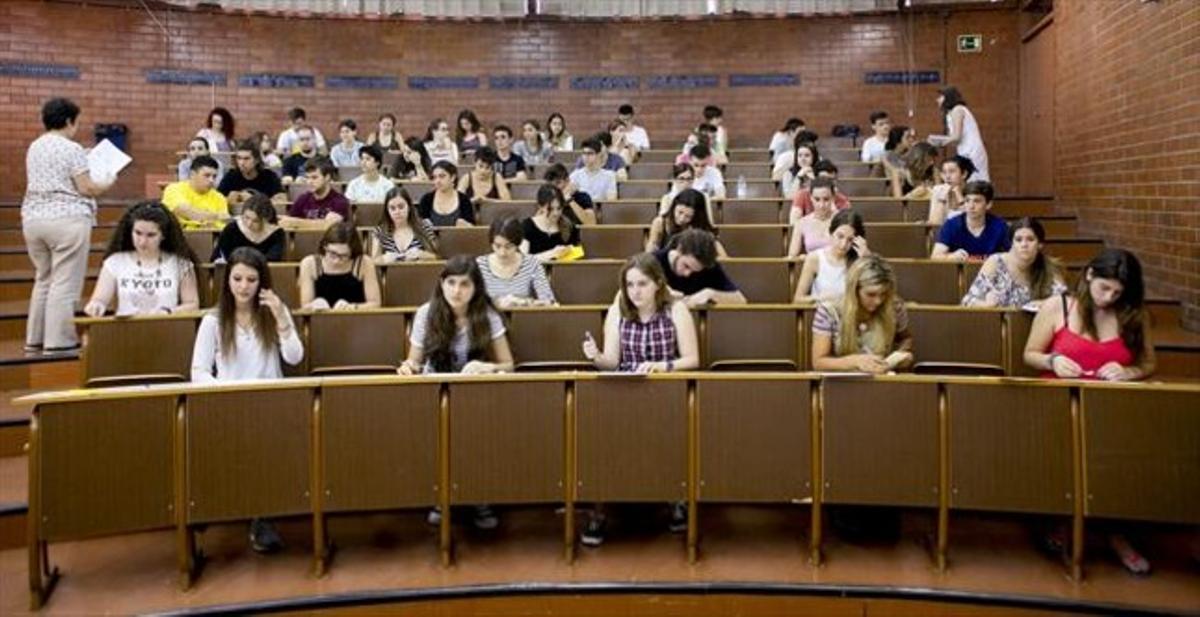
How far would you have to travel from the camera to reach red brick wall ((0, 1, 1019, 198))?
913 centimetres

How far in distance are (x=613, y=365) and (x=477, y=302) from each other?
0.56 m

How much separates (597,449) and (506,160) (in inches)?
200

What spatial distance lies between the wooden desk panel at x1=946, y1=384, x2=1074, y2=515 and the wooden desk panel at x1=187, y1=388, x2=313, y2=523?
205 cm

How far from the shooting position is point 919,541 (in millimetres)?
3096

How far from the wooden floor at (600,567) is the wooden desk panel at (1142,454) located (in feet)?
0.79

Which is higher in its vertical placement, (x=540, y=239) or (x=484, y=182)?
(x=484, y=182)

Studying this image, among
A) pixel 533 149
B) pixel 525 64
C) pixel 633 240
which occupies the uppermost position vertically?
pixel 525 64

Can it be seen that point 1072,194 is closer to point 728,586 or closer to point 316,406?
point 728,586

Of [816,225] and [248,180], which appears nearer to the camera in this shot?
[816,225]

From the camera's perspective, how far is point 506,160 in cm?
767

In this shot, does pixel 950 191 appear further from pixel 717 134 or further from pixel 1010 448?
pixel 717 134

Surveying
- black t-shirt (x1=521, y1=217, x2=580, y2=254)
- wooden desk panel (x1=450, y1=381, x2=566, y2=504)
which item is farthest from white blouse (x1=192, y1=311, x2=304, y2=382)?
black t-shirt (x1=521, y1=217, x2=580, y2=254)

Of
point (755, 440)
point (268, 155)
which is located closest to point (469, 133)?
point (268, 155)

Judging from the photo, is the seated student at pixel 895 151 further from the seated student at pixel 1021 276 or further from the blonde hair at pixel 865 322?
the blonde hair at pixel 865 322
